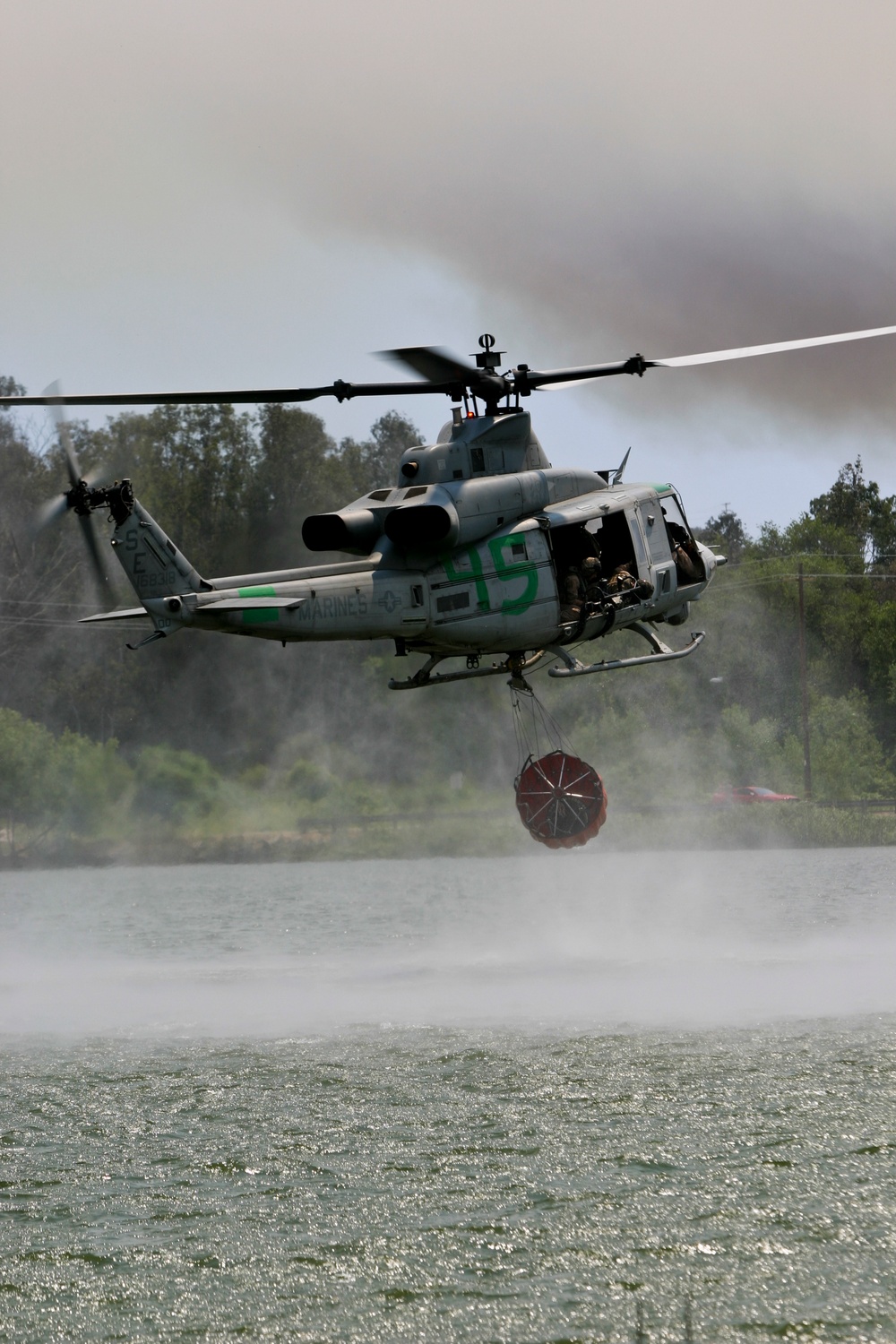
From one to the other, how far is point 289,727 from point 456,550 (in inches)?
1915

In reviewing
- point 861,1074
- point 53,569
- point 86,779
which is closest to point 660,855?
point 86,779

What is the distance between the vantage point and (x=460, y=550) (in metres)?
22.5

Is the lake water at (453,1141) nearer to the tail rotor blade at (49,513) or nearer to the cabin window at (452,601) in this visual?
the cabin window at (452,601)

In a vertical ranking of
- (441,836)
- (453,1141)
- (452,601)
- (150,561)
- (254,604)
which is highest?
(150,561)

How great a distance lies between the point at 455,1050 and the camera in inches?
979

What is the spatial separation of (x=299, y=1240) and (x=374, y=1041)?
10721mm

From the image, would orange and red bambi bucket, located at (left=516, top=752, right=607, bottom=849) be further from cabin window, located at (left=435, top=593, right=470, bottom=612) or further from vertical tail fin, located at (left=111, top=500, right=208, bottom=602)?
vertical tail fin, located at (left=111, top=500, right=208, bottom=602)

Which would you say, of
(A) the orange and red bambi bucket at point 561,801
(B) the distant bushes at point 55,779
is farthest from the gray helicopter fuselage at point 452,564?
(B) the distant bushes at point 55,779

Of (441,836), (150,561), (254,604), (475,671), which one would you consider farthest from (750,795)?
(254,604)

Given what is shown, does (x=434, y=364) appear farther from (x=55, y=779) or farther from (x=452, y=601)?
(x=55, y=779)

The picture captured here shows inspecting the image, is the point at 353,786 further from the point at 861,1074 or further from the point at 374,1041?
the point at 861,1074

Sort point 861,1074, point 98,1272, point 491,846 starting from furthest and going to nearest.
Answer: point 491,846 < point 861,1074 < point 98,1272

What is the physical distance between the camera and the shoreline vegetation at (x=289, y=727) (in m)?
66.0

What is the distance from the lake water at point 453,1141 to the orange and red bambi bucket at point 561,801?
3343 mm
